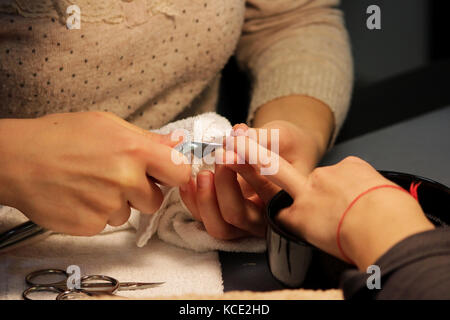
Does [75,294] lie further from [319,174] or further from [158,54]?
[158,54]

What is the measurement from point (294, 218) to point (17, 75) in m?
0.34

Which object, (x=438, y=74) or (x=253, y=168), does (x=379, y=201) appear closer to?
(x=253, y=168)

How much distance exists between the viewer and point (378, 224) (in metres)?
0.32

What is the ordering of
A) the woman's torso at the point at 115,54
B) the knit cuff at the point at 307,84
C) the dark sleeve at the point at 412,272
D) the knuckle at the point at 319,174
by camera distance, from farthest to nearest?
the knit cuff at the point at 307,84 < the woman's torso at the point at 115,54 < the knuckle at the point at 319,174 < the dark sleeve at the point at 412,272

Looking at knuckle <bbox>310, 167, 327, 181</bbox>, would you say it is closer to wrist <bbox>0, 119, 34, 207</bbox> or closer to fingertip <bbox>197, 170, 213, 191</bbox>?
fingertip <bbox>197, 170, 213, 191</bbox>

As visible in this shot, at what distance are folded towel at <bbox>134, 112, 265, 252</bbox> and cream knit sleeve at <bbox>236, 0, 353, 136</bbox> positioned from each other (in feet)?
0.71

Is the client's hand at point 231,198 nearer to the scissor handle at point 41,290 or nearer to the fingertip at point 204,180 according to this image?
the fingertip at point 204,180

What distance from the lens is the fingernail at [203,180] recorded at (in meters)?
0.41

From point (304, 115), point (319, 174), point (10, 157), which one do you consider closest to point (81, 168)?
point (10, 157)

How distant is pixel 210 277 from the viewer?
0.40 m

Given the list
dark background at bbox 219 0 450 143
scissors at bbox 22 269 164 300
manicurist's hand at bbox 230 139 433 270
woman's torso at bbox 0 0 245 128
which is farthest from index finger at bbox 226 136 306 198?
dark background at bbox 219 0 450 143

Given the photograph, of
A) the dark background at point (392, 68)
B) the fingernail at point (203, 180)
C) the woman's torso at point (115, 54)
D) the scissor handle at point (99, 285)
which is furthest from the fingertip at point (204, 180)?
the dark background at point (392, 68)

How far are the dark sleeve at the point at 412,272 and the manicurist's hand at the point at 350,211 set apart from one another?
1cm
